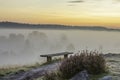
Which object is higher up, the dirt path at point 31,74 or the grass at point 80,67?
the grass at point 80,67

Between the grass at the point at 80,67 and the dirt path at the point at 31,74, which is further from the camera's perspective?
the dirt path at the point at 31,74

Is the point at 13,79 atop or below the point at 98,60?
below

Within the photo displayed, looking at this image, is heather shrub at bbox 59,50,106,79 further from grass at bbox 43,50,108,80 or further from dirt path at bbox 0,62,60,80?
dirt path at bbox 0,62,60,80

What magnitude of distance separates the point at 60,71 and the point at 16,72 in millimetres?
5912

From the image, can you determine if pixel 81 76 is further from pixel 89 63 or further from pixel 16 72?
pixel 16 72

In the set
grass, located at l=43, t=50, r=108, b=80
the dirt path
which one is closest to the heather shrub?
grass, located at l=43, t=50, r=108, b=80

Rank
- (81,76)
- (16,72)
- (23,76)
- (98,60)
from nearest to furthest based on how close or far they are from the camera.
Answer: (81,76)
(98,60)
(23,76)
(16,72)

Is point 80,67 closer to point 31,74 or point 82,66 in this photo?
point 82,66

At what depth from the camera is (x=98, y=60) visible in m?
15.5

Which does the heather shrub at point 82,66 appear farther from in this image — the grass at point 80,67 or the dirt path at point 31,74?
the dirt path at point 31,74

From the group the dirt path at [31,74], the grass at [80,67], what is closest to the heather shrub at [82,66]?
the grass at [80,67]

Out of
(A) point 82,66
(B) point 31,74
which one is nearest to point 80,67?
(A) point 82,66

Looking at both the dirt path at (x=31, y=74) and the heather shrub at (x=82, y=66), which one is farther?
the dirt path at (x=31, y=74)

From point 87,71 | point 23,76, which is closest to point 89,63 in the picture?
point 87,71
